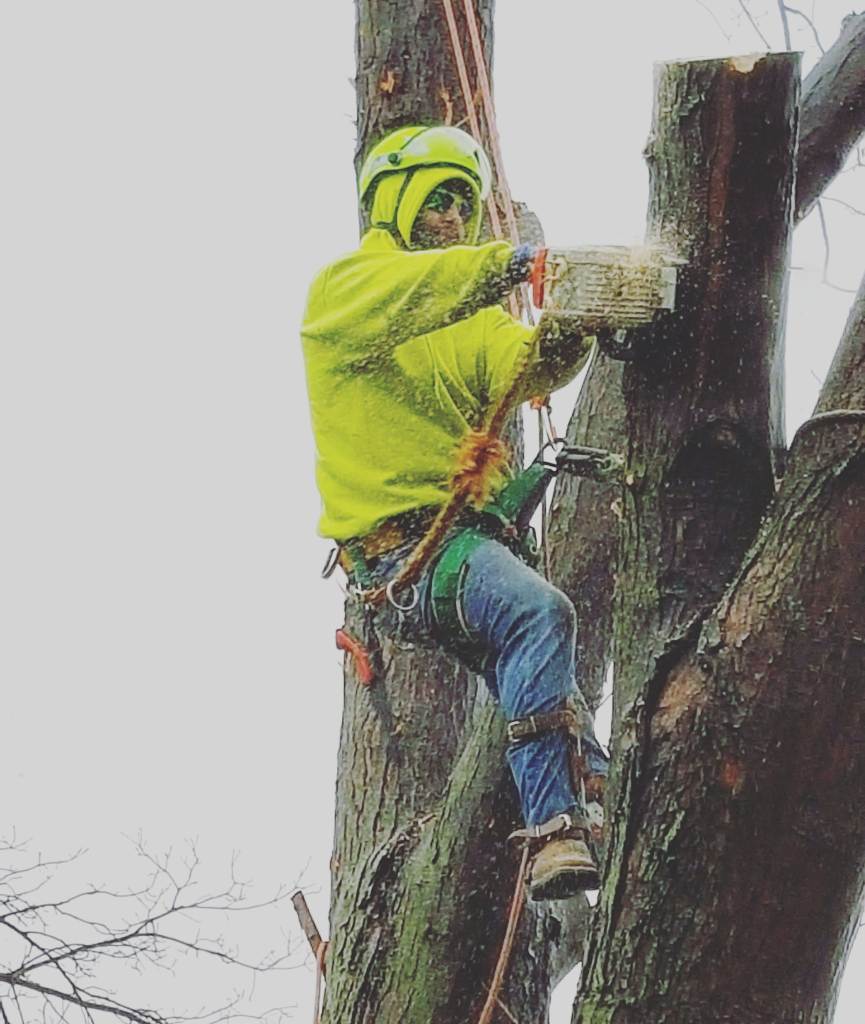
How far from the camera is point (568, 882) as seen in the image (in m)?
1.72

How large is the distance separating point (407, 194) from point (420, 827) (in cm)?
92

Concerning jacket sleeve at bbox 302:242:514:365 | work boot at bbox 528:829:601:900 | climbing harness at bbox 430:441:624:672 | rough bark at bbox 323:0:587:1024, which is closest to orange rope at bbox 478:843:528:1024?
rough bark at bbox 323:0:587:1024

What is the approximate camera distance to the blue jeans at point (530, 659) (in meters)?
1.81

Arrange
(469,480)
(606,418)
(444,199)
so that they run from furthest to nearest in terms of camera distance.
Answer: (606,418) < (444,199) < (469,480)

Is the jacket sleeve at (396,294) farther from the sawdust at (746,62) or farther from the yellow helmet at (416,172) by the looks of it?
the sawdust at (746,62)

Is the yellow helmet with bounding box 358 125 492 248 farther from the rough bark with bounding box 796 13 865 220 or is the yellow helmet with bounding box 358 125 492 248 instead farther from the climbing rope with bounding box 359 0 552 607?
the rough bark with bounding box 796 13 865 220

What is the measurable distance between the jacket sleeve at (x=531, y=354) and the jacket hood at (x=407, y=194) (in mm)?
140

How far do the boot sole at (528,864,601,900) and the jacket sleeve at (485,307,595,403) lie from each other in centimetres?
59

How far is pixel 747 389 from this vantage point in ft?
4.74

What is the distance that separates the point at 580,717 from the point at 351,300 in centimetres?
61

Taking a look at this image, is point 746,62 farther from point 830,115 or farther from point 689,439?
point 830,115

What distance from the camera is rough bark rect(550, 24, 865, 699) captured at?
7.05 ft

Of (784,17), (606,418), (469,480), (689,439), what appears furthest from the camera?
(784,17)

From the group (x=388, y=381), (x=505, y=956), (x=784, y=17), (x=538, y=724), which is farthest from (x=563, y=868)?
(x=784, y=17)
